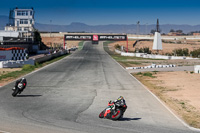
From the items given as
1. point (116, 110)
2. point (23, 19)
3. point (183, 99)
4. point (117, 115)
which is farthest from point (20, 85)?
point (23, 19)

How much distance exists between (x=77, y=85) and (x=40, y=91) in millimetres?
4311

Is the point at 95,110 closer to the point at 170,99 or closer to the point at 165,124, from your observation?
the point at 165,124

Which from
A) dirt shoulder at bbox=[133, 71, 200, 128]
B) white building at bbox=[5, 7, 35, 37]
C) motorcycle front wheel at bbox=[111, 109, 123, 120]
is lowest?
dirt shoulder at bbox=[133, 71, 200, 128]

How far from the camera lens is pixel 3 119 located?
13164mm

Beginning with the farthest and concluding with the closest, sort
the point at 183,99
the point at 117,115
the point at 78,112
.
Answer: the point at 183,99, the point at 78,112, the point at 117,115

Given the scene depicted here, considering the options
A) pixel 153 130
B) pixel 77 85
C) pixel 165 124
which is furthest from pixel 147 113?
pixel 77 85

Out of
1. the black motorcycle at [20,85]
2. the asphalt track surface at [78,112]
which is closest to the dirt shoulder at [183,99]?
the asphalt track surface at [78,112]

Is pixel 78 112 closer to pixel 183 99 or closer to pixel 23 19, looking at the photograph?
pixel 183 99

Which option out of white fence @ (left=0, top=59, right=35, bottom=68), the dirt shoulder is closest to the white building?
white fence @ (left=0, top=59, right=35, bottom=68)

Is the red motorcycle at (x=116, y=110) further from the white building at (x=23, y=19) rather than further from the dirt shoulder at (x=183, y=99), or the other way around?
the white building at (x=23, y=19)

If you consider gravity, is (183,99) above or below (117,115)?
below

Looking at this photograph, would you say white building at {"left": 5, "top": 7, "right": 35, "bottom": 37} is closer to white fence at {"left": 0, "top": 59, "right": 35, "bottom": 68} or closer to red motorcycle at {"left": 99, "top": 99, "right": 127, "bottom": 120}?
white fence at {"left": 0, "top": 59, "right": 35, "bottom": 68}

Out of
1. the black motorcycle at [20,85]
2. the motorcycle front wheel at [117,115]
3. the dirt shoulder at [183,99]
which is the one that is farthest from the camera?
the black motorcycle at [20,85]

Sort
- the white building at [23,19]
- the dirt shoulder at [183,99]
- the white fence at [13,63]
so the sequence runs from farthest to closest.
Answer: the white building at [23,19], the white fence at [13,63], the dirt shoulder at [183,99]
